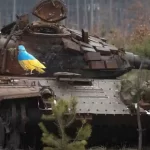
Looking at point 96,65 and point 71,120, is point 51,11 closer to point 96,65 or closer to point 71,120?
point 96,65

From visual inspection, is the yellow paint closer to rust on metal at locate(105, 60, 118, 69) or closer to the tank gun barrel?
rust on metal at locate(105, 60, 118, 69)

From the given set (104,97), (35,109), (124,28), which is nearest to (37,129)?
(35,109)

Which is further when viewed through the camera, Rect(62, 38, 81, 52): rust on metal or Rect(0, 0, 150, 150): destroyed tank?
Rect(62, 38, 81, 52): rust on metal

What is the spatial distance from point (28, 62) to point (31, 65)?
0.44 feet

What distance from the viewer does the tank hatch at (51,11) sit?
1152 cm

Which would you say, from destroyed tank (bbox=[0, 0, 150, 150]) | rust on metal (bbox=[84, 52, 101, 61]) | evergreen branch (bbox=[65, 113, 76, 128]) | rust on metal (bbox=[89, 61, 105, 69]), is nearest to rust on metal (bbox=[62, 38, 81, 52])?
destroyed tank (bbox=[0, 0, 150, 150])

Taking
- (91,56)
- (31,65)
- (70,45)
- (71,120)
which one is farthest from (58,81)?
(71,120)

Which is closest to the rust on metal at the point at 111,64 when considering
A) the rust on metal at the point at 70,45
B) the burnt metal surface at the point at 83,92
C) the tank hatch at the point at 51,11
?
the rust on metal at the point at 70,45

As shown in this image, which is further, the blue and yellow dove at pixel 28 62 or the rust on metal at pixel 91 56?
the rust on metal at pixel 91 56

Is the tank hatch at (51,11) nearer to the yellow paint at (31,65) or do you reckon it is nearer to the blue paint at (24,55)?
the blue paint at (24,55)

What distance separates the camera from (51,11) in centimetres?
1155

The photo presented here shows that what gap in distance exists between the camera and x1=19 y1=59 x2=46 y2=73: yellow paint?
33.6 feet

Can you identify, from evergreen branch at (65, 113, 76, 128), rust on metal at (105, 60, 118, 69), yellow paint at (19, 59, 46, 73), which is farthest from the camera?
rust on metal at (105, 60, 118, 69)

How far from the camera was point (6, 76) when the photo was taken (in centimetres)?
1037
